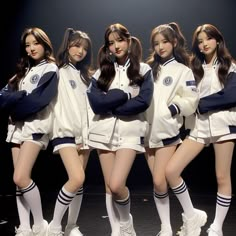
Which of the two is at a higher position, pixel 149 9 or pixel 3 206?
pixel 149 9

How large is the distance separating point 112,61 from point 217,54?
0.77 metres

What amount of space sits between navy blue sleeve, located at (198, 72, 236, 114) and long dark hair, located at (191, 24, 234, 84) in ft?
0.24

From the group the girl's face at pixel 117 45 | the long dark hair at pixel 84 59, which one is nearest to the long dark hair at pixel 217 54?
the girl's face at pixel 117 45

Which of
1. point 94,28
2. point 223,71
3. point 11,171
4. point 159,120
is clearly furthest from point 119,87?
point 11,171

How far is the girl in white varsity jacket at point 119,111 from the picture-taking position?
2928 millimetres

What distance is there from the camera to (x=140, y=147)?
302cm

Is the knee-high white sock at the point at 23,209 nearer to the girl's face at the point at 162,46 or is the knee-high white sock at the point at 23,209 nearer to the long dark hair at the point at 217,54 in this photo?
the girl's face at the point at 162,46

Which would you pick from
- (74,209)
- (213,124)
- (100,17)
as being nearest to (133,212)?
(74,209)

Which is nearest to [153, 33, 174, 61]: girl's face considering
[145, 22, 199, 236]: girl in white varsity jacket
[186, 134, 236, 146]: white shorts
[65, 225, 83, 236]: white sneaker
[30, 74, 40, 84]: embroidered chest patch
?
[145, 22, 199, 236]: girl in white varsity jacket

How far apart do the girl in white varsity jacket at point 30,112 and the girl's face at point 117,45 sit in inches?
17.2

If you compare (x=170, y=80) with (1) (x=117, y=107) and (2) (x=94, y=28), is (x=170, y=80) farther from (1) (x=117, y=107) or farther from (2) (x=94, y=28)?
(2) (x=94, y=28)

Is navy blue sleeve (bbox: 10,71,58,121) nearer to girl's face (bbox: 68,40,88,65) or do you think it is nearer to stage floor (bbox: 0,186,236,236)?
girl's face (bbox: 68,40,88,65)

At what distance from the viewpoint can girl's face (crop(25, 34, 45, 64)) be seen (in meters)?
3.18

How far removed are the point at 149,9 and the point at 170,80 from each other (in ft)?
6.14
